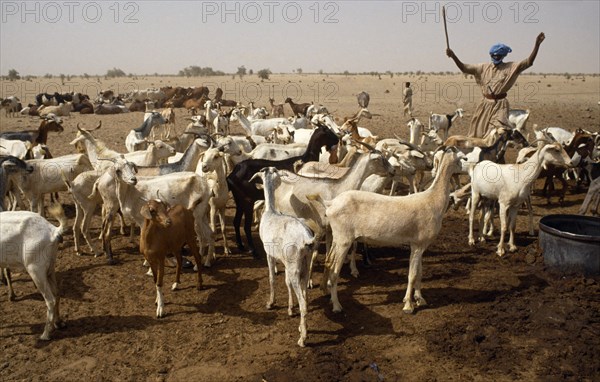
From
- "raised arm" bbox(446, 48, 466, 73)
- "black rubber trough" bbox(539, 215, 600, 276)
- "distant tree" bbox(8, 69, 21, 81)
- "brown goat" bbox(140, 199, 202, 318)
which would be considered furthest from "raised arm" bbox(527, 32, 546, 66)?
"distant tree" bbox(8, 69, 21, 81)

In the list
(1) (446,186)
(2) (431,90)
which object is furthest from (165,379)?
(2) (431,90)

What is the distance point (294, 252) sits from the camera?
559 cm

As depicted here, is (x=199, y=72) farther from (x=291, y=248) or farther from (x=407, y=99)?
(x=291, y=248)

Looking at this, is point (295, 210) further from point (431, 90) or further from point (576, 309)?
point (431, 90)

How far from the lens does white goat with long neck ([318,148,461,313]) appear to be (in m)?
6.05

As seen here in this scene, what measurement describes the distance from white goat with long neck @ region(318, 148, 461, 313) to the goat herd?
0.01m

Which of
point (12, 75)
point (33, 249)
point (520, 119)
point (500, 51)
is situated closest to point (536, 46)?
point (500, 51)

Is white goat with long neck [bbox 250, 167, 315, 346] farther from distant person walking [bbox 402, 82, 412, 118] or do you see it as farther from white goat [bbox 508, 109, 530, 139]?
distant person walking [bbox 402, 82, 412, 118]

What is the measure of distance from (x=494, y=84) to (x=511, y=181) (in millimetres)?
2516

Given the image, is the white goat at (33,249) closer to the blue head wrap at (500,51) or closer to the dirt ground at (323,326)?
the dirt ground at (323,326)

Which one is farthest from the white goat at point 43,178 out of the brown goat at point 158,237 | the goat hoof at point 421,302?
the goat hoof at point 421,302

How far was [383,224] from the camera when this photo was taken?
6.03m

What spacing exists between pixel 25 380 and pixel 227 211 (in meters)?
6.40

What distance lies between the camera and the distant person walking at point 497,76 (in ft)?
30.2
